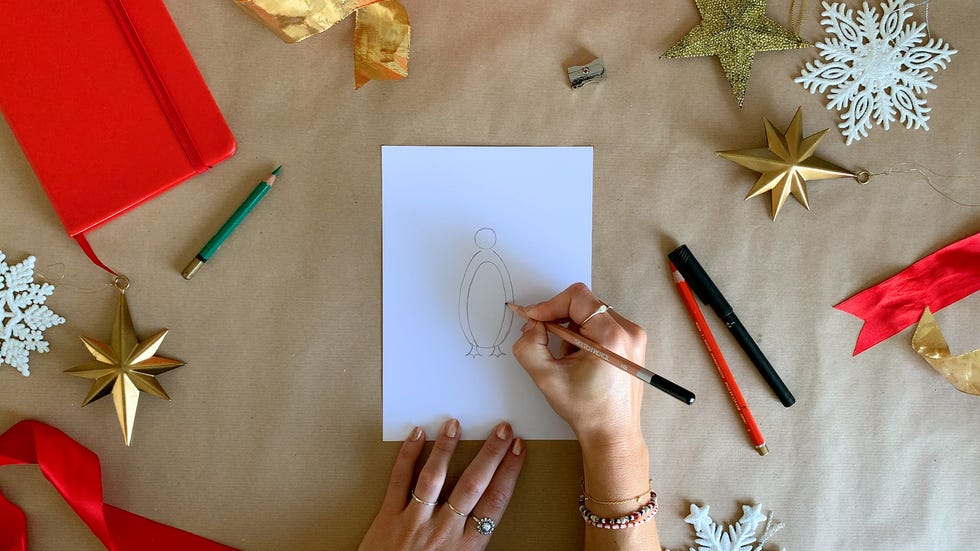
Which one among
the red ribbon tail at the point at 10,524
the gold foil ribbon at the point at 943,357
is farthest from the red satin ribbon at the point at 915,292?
the red ribbon tail at the point at 10,524

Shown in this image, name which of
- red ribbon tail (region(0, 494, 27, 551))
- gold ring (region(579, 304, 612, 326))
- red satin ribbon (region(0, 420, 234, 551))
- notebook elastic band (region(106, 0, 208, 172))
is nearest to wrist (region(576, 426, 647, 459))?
gold ring (region(579, 304, 612, 326))

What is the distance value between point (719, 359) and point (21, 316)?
0.78 metres

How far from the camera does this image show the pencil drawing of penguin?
0.72 m

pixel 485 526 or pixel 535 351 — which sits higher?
pixel 535 351

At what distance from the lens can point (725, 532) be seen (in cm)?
72

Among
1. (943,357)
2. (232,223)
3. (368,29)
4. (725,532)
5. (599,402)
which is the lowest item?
(725,532)

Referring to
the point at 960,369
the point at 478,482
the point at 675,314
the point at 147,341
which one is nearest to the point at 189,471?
the point at 147,341

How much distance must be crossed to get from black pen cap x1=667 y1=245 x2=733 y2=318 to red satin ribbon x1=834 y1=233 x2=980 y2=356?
140 mm

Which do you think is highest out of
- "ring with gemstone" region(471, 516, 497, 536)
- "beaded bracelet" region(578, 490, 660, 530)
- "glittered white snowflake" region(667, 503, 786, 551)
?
"ring with gemstone" region(471, 516, 497, 536)

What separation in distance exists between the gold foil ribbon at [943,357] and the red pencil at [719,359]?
21cm

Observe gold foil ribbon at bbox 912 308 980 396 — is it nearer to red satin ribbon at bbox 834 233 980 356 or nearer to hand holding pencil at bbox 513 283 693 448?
red satin ribbon at bbox 834 233 980 356

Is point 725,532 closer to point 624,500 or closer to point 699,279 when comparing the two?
point 624,500

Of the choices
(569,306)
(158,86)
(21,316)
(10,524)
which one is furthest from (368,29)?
(10,524)

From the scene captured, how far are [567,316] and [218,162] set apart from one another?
42 centimetres
